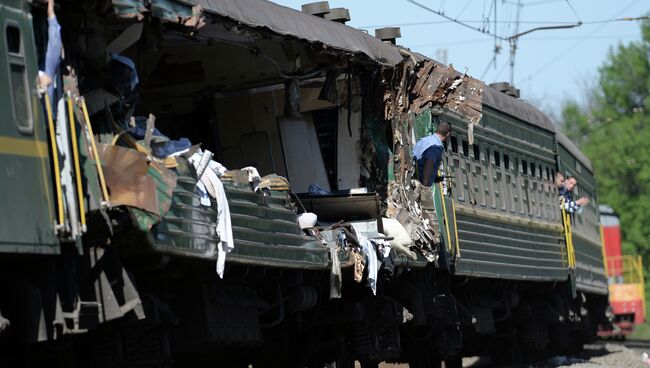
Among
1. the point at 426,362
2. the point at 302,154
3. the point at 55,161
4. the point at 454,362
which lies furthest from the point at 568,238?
the point at 55,161

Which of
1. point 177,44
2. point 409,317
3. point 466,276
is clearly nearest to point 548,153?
point 466,276

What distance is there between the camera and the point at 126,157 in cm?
913

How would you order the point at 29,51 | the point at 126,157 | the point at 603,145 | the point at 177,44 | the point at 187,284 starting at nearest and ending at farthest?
1. the point at 29,51
2. the point at 126,157
3. the point at 187,284
4. the point at 177,44
5. the point at 603,145

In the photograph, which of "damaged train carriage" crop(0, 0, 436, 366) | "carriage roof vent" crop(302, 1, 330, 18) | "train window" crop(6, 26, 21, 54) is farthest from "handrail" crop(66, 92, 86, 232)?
"carriage roof vent" crop(302, 1, 330, 18)

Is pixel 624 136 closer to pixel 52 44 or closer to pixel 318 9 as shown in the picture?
pixel 318 9

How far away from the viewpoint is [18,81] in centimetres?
835

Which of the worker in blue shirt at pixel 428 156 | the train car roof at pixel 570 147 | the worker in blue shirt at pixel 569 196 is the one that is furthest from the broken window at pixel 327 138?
the train car roof at pixel 570 147

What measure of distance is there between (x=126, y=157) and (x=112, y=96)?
60 centimetres

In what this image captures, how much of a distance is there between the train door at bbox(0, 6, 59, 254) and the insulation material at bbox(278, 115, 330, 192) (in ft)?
22.9

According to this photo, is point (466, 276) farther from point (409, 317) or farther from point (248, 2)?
point (248, 2)

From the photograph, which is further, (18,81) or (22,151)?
(18,81)

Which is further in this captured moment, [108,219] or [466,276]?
[466,276]

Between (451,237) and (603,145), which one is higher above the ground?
(603,145)

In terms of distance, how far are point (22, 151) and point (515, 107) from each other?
14448mm
